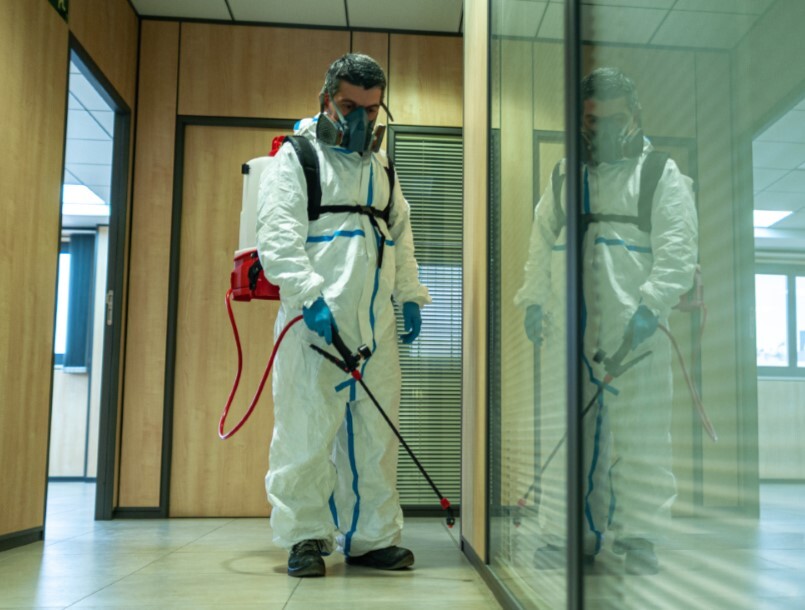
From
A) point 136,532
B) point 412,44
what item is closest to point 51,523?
point 136,532

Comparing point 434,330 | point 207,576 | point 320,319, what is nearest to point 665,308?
point 320,319

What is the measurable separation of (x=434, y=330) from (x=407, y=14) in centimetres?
148

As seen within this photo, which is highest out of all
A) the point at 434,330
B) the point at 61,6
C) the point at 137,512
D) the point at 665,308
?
the point at 61,6

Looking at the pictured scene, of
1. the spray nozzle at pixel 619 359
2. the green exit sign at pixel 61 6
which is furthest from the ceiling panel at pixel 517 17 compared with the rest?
the green exit sign at pixel 61 6

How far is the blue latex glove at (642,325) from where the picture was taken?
97 centimetres

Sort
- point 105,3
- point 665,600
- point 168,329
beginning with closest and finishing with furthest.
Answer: point 665,600
point 105,3
point 168,329

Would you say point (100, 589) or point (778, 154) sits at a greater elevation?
point (778, 154)

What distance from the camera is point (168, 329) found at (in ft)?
13.1

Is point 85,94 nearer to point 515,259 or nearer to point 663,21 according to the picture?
point 515,259

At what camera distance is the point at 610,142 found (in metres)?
1.16

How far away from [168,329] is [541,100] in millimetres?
2747

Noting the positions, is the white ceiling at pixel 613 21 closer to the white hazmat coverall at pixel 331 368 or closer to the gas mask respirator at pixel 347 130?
the gas mask respirator at pixel 347 130

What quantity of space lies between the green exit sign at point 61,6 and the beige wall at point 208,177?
0.81m

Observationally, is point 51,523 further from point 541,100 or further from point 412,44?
point 541,100
